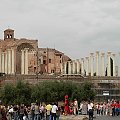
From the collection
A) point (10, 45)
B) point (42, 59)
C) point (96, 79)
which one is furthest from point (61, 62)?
point (96, 79)

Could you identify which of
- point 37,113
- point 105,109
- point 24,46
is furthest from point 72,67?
point 37,113

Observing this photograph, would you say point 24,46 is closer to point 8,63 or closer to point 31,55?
point 31,55

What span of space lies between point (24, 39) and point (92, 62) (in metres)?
28.1

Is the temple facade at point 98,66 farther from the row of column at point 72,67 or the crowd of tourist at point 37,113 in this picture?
the crowd of tourist at point 37,113

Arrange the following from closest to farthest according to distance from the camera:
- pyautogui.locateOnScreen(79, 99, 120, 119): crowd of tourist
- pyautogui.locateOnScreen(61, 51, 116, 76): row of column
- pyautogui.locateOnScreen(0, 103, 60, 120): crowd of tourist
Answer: pyautogui.locateOnScreen(0, 103, 60, 120): crowd of tourist → pyautogui.locateOnScreen(79, 99, 120, 119): crowd of tourist → pyautogui.locateOnScreen(61, 51, 116, 76): row of column

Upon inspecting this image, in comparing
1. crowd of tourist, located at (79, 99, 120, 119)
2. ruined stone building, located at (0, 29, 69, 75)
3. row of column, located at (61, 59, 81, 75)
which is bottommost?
crowd of tourist, located at (79, 99, 120, 119)

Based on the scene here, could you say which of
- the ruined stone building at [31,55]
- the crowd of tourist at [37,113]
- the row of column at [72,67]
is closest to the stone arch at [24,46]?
the ruined stone building at [31,55]

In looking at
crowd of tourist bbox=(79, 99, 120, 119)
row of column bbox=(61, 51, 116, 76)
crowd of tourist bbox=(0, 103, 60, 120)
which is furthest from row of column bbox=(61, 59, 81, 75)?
crowd of tourist bbox=(0, 103, 60, 120)

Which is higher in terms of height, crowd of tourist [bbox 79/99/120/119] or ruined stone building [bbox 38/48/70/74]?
ruined stone building [bbox 38/48/70/74]

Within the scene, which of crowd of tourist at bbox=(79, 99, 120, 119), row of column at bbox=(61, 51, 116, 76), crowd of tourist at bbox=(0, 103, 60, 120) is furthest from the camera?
row of column at bbox=(61, 51, 116, 76)

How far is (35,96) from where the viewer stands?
5900cm

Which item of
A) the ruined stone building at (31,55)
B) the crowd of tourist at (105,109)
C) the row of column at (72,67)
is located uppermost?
the ruined stone building at (31,55)

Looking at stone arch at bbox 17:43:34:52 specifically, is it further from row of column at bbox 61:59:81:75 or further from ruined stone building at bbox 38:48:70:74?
row of column at bbox 61:59:81:75

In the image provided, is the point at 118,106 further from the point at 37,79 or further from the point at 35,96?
the point at 37,79
